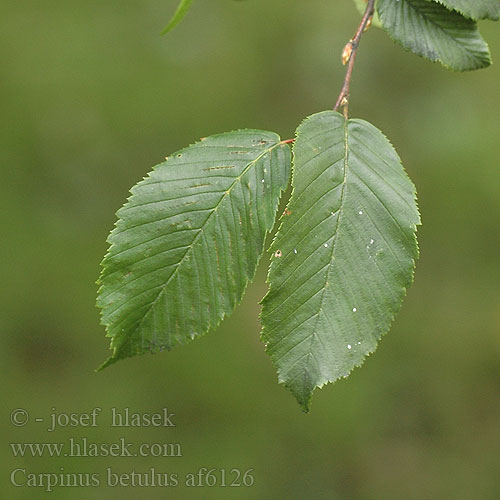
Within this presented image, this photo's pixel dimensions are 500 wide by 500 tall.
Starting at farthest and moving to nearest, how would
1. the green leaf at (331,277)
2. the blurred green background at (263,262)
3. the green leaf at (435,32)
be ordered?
the blurred green background at (263,262), the green leaf at (435,32), the green leaf at (331,277)

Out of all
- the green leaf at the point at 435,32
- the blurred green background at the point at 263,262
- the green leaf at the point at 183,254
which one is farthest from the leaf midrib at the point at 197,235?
the blurred green background at the point at 263,262

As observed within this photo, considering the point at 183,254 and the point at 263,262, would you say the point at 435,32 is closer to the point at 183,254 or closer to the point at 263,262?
the point at 183,254

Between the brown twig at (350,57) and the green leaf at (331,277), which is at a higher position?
the brown twig at (350,57)

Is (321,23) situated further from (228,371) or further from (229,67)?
(228,371)

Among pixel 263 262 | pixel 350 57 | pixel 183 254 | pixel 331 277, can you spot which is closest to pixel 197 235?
pixel 183 254

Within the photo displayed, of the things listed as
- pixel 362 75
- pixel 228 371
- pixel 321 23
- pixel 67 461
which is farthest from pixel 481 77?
pixel 67 461

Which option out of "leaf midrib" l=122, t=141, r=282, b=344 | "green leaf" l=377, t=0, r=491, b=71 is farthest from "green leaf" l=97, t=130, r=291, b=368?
"green leaf" l=377, t=0, r=491, b=71

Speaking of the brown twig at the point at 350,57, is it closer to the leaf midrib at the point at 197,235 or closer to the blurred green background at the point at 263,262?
the leaf midrib at the point at 197,235
